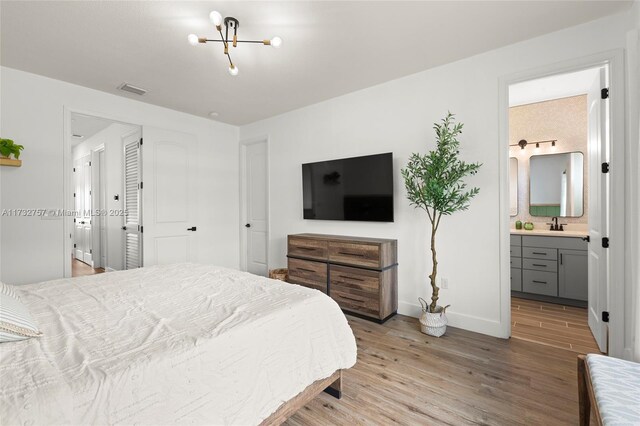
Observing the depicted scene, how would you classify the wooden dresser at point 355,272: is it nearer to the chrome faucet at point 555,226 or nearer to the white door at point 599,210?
the white door at point 599,210

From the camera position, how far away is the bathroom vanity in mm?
3484

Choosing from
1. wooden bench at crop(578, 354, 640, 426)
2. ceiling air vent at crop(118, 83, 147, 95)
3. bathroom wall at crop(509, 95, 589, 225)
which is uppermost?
ceiling air vent at crop(118, 83, 147, 95)

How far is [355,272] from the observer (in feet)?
10.5

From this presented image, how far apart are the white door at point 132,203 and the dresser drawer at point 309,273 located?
6.90ft

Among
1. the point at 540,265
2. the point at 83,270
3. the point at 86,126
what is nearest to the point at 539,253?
the point at 540,265

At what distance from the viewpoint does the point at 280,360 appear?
141cm

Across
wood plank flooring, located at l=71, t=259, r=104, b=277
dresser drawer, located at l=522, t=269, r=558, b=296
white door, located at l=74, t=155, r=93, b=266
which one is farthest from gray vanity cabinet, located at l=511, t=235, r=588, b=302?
white door, located at l=74, t=155, r=93, b=266

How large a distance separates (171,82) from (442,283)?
11.9ft

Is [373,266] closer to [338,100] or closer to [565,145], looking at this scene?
[338,100]

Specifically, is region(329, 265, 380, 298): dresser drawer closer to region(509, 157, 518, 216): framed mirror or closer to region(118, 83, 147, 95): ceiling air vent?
region(509, 157, 518, 216): framed mirror

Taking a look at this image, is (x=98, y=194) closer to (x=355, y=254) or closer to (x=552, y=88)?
(x=355, y=254)

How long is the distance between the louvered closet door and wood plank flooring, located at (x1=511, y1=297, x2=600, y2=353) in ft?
15.0

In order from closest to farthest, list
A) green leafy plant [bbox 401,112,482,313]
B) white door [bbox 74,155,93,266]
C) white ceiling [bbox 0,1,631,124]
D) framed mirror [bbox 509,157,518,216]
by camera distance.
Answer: white ceiling [bbox 0,1,631,124]
green leafy plant [bbox 401,112,482,313]
framed mirror [bbox 509,157,518,216]
white door [bbox 74,155,93,266]

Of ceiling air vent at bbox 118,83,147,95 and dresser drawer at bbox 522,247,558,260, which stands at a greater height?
ceiling air vent at bbox 118,83,147,95
